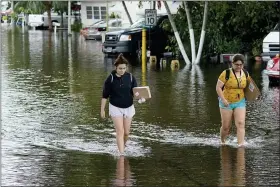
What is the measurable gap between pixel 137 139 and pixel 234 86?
203cm

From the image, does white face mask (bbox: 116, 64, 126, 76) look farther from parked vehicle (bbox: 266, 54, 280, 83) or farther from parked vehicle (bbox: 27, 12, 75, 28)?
parked vehicle (bbox: 27, 12, 75, 28)

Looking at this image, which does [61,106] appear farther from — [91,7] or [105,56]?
[91,7]

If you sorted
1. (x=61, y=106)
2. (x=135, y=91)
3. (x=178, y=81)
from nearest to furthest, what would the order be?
(x=135, y=91) < (x=61, y=106) < (x=178, y=81)

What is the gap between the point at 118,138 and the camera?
36.6 ft

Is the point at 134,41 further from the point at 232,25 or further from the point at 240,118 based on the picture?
the point at 240,118

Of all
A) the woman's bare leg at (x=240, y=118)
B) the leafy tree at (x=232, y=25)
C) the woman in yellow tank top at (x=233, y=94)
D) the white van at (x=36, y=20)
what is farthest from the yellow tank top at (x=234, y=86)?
the white van at (x=36, y=20)

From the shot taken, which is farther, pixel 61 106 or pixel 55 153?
pixel 61 106

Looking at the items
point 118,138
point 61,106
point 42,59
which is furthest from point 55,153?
→ point 42,59

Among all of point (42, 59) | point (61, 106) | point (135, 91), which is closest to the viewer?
point (135, 91)

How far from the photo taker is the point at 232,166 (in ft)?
34.7

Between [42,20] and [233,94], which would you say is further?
[42,20]

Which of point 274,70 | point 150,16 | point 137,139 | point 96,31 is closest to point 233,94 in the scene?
point 137,139

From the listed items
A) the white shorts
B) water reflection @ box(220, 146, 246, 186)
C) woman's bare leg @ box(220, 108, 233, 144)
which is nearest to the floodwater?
water reflection @ box(220, 146, 246, 186)

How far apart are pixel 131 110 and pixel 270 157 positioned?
2030mm
